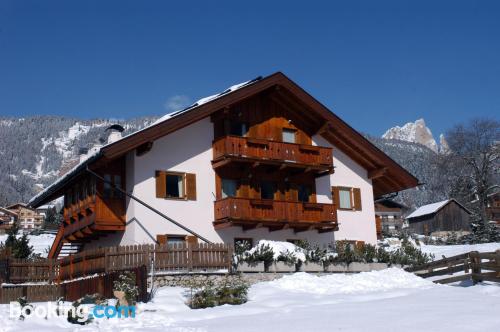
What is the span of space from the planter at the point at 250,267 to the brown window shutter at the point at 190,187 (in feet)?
17.5

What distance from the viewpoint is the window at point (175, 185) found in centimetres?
2884

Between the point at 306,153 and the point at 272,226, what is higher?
the point at 306,153

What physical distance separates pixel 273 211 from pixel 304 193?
3.65 m

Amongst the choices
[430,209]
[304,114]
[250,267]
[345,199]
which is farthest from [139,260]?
[430,209]

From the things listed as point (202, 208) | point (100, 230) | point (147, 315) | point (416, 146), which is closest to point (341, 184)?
point (202, 208)

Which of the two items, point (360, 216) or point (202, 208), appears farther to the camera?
point (360, 216)

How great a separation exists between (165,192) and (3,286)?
7.31 metres

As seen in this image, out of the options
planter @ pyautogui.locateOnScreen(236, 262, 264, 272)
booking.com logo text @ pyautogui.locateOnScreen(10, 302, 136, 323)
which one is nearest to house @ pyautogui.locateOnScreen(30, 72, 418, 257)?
planter @ pyautogui.locateOnScreen(236, 262, 264, 272)

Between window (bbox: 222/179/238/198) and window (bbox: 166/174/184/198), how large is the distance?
6.81 feet

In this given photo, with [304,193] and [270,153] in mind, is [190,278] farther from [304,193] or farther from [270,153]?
[304,193]

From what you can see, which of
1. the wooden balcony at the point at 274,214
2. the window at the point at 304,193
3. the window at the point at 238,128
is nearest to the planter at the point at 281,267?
the wooden balcony at the point at 274,214

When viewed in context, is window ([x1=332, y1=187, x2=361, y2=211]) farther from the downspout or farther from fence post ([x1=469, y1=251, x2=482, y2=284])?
fence post ([x1=469, y1=251, x2=482, y2=284])

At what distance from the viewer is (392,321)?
15.6 metres

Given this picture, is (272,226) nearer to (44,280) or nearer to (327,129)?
(327,129)
